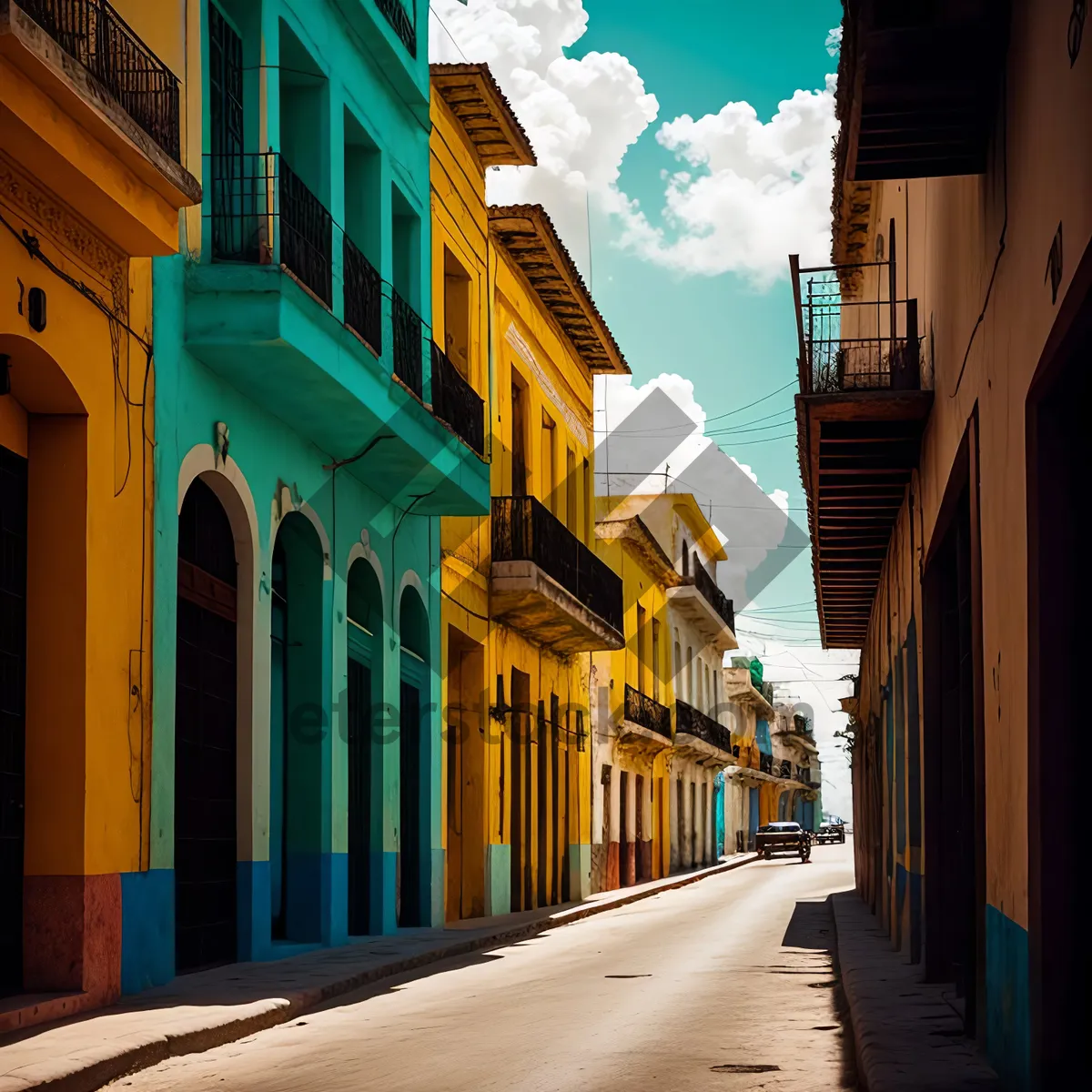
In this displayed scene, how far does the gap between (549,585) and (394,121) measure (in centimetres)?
800

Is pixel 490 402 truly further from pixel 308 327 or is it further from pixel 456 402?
pixel 308 327

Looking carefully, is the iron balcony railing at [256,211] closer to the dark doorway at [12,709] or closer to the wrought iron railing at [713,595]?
the dark doorway at [12,709]

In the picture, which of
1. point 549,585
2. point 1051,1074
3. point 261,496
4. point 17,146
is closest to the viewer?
point 1051,1074

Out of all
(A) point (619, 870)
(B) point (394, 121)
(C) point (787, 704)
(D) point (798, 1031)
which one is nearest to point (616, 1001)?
(D) point (798, 1031)

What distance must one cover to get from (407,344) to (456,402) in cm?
156

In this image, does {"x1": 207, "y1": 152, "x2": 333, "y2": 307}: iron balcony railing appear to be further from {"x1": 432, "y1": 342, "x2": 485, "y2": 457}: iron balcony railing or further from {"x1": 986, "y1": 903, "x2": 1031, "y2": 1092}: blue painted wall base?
{"x1": 986, "y1": 903, "x2": 1031, "y2": 1092}: blue painted wall base

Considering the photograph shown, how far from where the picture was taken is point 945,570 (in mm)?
12219

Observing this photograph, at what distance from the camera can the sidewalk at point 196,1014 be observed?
7.96m

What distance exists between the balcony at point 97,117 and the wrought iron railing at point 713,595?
36.7 metres

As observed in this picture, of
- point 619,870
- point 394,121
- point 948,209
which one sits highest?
point 394,121

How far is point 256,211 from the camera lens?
13.1m

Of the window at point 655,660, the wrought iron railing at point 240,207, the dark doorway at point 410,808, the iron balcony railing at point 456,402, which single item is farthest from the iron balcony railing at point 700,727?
the wrought iron railing at point 240,207

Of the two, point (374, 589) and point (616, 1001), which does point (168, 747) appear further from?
point (374, 589)

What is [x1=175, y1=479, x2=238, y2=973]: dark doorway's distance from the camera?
1263cm
